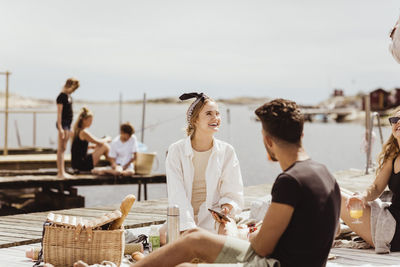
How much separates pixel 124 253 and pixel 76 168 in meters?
6.73

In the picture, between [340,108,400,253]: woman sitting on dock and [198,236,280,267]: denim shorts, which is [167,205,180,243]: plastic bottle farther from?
[340,108,400,253]: woman sitting on dock

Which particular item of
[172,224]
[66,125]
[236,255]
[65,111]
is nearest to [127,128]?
[66,125]

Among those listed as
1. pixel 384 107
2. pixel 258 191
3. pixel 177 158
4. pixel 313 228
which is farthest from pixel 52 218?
pixel 384 107

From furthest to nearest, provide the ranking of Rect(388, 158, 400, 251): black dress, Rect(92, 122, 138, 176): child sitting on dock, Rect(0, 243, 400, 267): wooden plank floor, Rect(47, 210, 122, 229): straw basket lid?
Rect(92, 122, 138, 176): child sitting on dock < Rect(388, 158, 400, 251): black dress < Rect(0, 243, 400, 267): wooden plank floor < Rect(47, 210, 122, 229): straw basket lid

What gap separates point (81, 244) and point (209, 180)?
1187mm

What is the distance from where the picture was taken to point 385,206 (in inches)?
199

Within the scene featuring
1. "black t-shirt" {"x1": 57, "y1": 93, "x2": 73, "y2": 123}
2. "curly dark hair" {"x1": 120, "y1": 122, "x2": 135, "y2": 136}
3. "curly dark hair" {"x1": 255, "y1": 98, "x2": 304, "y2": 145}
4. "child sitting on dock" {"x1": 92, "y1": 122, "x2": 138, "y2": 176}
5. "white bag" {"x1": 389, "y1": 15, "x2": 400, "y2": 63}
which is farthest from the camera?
"child sitting on dock" {"x1": 92, "y1": 122, "x2": 138, "y2": 176}

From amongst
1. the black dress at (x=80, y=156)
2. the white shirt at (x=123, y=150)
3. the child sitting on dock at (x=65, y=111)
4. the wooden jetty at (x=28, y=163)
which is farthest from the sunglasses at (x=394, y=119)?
the wooden jetty at (x=28, y=163)

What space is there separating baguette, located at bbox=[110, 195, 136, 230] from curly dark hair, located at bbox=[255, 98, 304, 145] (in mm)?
1532

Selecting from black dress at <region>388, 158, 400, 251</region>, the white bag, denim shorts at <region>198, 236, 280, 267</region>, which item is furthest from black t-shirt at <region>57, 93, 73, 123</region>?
denim shorts at <region>198, 236, 280, 267</region>

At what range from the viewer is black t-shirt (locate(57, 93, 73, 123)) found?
937 centimetres

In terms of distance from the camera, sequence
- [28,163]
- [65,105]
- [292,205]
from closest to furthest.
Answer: [292,205]
[65,105]
[28,163]

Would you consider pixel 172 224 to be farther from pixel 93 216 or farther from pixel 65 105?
pixel 65 105

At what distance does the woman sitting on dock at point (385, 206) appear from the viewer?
16.4 ft
